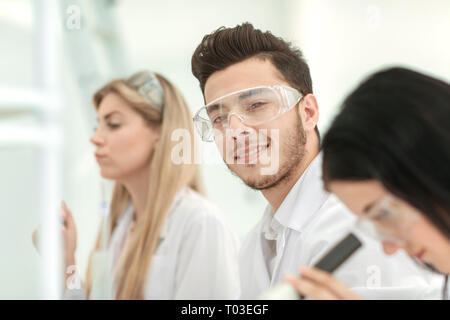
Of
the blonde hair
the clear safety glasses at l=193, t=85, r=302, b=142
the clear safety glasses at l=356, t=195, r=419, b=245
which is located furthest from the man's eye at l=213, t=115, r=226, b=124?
the clear safety glasses at l=356, t=195, r=419, b=245

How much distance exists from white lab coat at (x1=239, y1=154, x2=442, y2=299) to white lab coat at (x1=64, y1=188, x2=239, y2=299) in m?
0.08

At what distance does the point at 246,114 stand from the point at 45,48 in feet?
1.82

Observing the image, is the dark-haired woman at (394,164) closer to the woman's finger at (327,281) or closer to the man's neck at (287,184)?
the woman's finger at (327,281)

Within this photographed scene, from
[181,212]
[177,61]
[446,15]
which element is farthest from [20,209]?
[446,15]

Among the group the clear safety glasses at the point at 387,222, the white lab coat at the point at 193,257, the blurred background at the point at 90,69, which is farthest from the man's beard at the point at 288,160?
the clear safety glasses at the point at 387,222

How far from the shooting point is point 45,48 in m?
1.17

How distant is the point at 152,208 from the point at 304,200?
38 centimetres

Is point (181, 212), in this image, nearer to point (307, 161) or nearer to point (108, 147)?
point (108, 147)

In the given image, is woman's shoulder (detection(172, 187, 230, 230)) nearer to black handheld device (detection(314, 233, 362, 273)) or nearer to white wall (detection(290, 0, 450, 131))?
white wall (detection(290, 0, 450, 131))

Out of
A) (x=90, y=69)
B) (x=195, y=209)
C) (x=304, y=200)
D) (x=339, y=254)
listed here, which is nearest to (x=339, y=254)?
(x=339, y=254)

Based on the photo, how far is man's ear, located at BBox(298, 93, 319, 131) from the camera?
904 millimetres

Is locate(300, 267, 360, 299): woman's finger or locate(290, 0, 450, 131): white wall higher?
locate(290, 0, 450, 131): white wall

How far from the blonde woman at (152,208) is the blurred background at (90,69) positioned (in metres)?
0.05

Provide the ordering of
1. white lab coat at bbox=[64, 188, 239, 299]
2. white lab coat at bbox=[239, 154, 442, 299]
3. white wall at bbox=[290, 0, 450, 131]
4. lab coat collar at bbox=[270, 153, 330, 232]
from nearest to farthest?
white lab coat at bbox=[239, 154, 442, 299] → lab coat collar at bbox=[270, 153, 330, 232] → white lab coat at bbox=[64, 188, 239, 299] → white wall at bbox=[290, 0, 450, 131]
